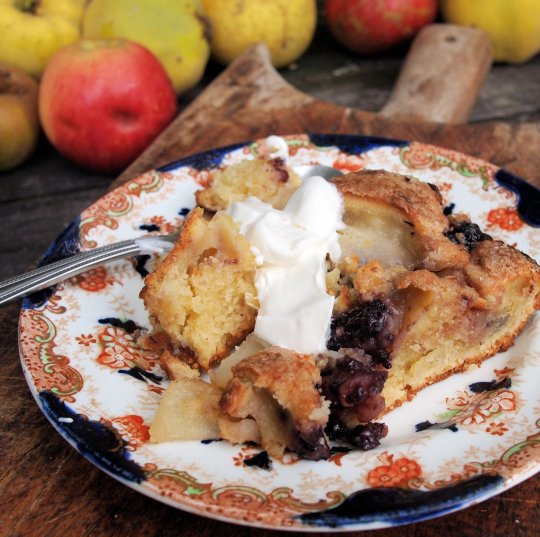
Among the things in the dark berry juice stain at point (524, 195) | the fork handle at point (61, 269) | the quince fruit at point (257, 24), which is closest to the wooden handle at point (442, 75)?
the quince fruit at point (257, 24)

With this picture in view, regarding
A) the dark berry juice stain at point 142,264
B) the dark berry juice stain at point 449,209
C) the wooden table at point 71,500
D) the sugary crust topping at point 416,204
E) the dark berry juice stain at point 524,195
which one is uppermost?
the sugary crust topping at point 416,204

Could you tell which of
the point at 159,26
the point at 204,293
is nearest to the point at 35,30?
the point at 159,26

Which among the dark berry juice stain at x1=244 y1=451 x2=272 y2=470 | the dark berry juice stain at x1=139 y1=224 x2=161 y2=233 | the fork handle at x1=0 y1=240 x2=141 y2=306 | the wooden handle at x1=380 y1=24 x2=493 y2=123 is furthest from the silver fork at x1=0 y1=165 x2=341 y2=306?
the wooden handle at x1=380 y1=24 x2=493 y2=123

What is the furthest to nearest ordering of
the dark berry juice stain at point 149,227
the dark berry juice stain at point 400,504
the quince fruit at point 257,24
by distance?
the quince fruit at point 257,24 → the dark berry juice stain at point 149,227 → the dark berry juice stain at point 400,504

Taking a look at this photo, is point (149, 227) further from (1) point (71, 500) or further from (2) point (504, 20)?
(2) point (504, 20)

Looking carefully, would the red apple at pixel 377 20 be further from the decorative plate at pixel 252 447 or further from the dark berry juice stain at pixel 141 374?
the dark berry juice stain at pixel 141 374

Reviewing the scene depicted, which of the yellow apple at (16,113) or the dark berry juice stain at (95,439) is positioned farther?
the yellow apple at (16,113)

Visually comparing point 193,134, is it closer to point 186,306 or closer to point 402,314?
point 186,306
